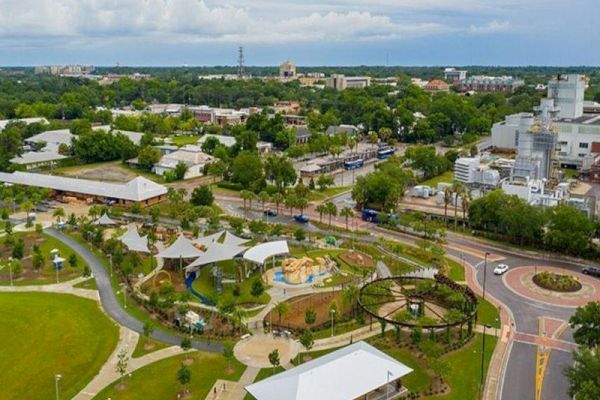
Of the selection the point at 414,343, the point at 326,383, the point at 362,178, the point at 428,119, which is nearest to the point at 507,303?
the point at 414,343

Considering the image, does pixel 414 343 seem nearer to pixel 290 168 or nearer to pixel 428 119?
pixel 290 168

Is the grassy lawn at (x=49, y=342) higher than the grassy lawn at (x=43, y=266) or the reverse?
the reverse

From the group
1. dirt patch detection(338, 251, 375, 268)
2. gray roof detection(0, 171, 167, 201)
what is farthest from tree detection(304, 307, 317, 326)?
gray roof detection(0, 171, 167, 201)

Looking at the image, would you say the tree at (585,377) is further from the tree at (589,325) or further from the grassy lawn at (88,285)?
the grassy lawn at (88,285)

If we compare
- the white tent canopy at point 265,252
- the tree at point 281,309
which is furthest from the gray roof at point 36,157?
the tree at point 281,309

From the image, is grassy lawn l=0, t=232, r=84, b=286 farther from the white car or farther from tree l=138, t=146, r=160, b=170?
the white car

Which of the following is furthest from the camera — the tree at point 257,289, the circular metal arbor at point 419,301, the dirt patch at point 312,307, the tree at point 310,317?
the tree at point 257,289

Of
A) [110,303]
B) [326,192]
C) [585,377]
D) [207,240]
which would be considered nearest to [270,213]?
[326,192]

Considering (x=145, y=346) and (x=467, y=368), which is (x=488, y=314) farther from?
(x=145, y=346)
